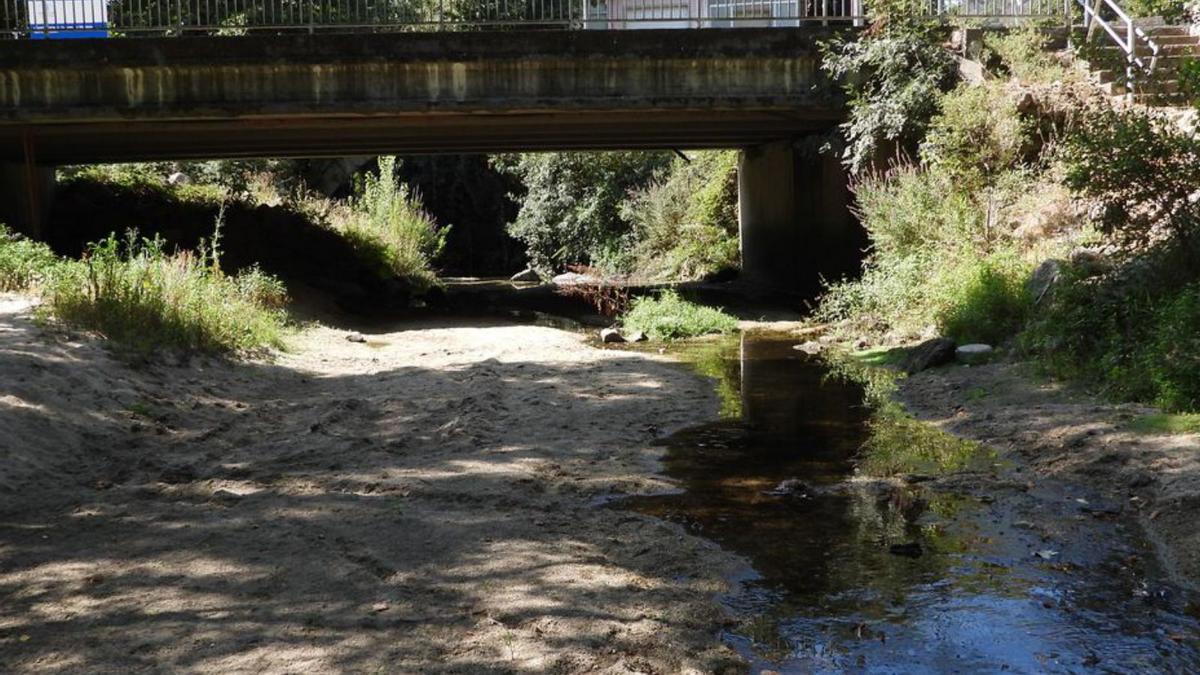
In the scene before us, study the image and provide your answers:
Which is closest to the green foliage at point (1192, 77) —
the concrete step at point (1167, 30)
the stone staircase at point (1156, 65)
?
the stone staircase at point (1156, 65)

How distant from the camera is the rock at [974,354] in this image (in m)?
11.9

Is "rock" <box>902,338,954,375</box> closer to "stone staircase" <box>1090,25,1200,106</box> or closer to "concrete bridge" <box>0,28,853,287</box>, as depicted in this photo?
"stone staircase" <box>1090,25,1200,106</box>

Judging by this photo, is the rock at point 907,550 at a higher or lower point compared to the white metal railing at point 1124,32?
lower

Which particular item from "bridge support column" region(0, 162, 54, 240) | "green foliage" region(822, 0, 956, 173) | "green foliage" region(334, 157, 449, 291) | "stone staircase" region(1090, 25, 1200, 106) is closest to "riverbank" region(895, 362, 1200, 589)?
"stone staircase" region(1090, 25, 1200, 106)

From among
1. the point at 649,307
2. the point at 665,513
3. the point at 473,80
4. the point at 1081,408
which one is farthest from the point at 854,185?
the point at 665,513

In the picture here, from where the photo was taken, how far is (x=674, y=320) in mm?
17078

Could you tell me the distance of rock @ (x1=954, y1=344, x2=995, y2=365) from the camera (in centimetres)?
1188

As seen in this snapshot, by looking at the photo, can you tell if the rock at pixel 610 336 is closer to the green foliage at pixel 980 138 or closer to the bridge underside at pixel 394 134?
the bridge underside at pixel 394 134

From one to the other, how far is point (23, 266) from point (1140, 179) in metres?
12.2

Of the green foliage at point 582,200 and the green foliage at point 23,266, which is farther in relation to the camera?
the green foliage at point 582,200

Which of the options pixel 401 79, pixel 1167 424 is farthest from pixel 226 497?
pixel 401 79

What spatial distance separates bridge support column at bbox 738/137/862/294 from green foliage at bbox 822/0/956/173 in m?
1.72

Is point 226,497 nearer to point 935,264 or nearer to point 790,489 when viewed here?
point 790,489

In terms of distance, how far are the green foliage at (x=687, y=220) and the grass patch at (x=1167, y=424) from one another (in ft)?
68.0
